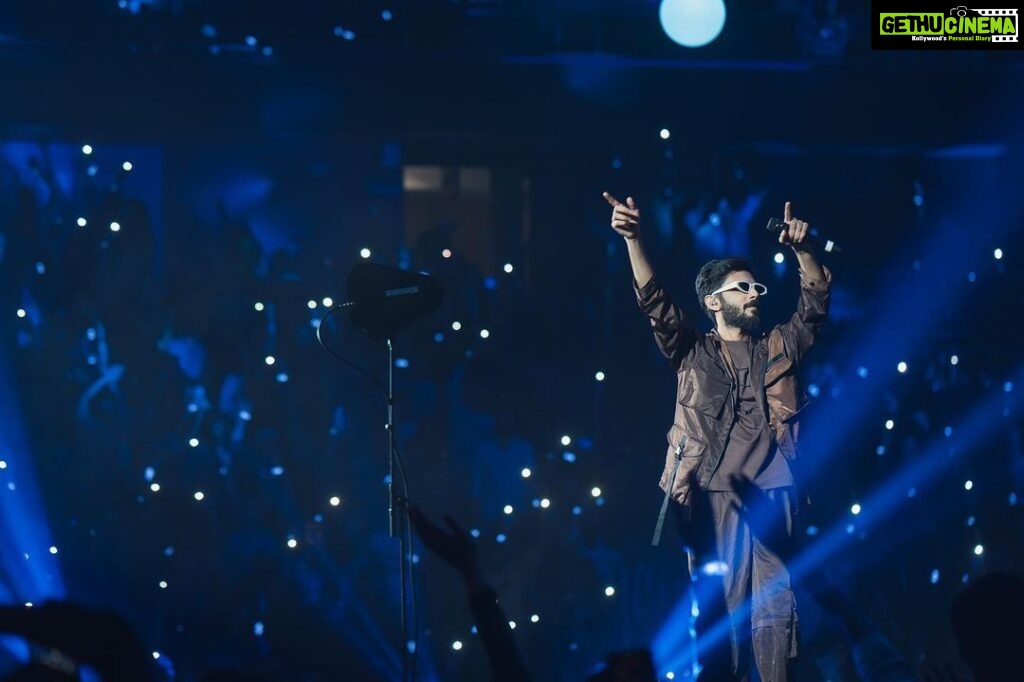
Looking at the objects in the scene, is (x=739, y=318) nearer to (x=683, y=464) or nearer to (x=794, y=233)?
(x=794, y=233)

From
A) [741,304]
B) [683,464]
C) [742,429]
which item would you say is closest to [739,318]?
[741,304]

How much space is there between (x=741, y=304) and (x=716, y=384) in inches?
14.8

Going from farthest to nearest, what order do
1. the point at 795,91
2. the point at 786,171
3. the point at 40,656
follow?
the point at 786,171
the point at 795,91
the point at 40,656

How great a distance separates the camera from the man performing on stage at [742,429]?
13.8 feet

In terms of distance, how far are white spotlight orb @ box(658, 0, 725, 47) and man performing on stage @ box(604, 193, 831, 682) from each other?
190cm

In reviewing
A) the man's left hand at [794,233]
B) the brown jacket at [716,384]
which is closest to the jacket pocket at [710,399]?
the brown jacket at [716,384]

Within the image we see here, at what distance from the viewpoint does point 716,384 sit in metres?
4.45

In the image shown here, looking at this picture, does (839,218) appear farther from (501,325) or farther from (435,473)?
(435,473)

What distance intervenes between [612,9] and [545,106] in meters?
0.67

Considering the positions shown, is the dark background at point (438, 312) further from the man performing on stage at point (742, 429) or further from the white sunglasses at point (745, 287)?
the white sunglasses at point (745, 287)

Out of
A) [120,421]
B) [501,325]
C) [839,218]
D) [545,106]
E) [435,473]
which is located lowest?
[435,473]

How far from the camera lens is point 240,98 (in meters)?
5.84

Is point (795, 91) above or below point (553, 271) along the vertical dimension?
above

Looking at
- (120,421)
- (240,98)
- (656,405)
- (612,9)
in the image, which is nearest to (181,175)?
(240,98)
